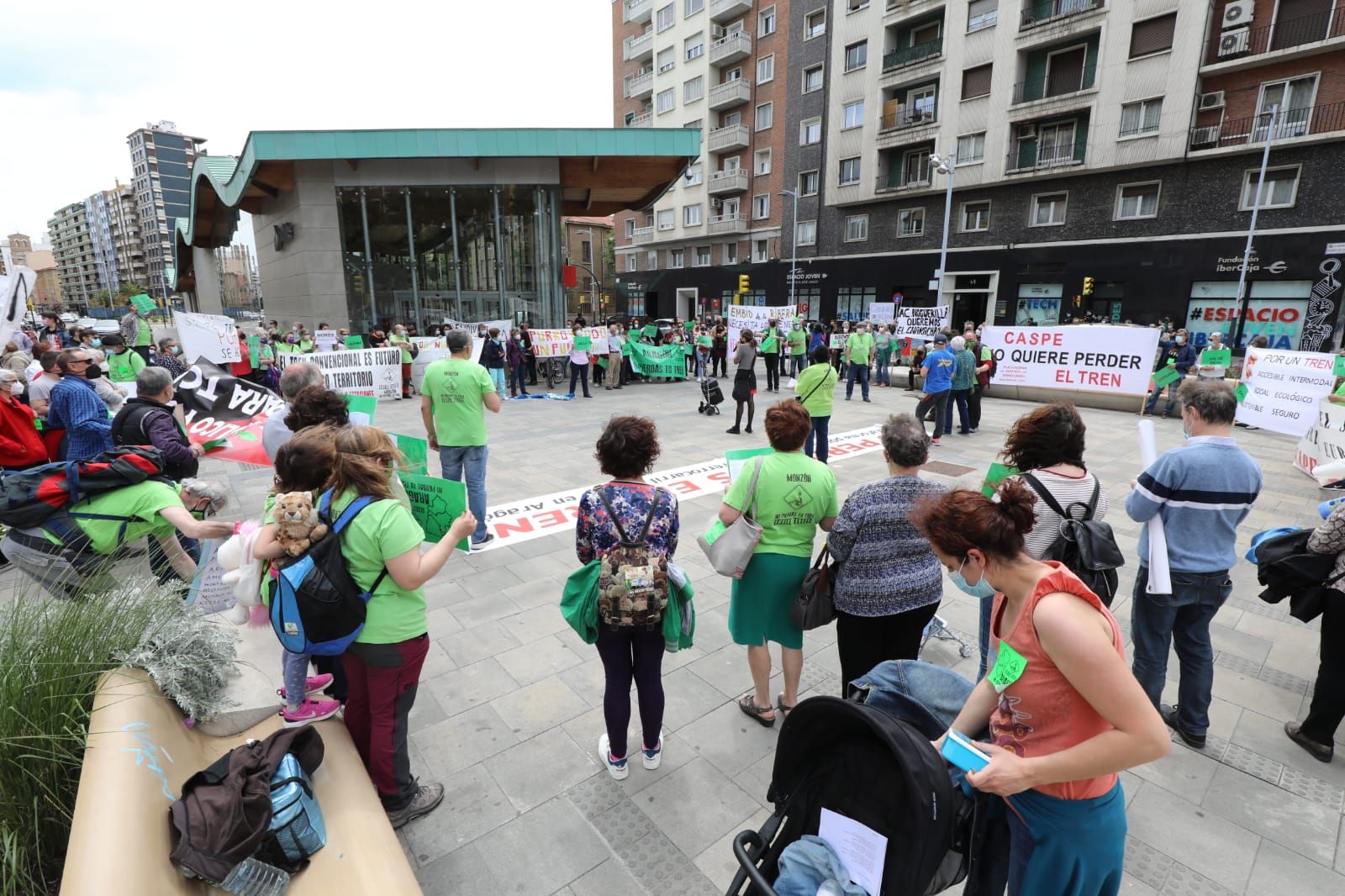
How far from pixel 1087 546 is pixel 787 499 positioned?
1.34m

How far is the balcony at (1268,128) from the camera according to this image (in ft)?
71.8

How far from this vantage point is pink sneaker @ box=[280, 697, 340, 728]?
3.00 metres

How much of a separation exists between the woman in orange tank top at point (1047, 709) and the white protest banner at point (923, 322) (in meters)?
19.7

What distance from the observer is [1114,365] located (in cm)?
1293

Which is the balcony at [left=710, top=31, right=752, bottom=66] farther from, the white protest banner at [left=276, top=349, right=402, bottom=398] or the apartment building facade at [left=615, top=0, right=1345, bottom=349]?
the white protest banner at [left=276, top=349, right=402, bottom=398]

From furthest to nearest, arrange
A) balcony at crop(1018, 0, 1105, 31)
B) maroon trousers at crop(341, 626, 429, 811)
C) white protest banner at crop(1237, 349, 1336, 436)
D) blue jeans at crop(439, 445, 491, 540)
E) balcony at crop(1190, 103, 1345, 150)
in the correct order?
1. balcony at crop(1018, 0, 1105, 31)
2. balcony at crop(1190, 103, 1345, 150)
3. white protest banner at crop(1237, 349, 1336, 436)
4. blue jeans at crop(439, 445, 491, 540)
5. maroon trousers at crop(341, 626, 429, 811)

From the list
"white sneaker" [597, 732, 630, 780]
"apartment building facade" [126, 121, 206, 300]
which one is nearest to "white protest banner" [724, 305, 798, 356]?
"white sneaker" [597, 732, 630, 780]

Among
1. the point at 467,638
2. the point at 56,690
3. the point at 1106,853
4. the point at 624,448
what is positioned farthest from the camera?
the point at 467,638

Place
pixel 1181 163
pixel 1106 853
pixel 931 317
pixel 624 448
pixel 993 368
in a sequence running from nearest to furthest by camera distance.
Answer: pixel 1106 853 → pixel 624 448 → pixel 993 368 → pixel 931 317 → pixel 1181 163

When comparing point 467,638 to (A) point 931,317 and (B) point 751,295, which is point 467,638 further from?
(B) point 751,295

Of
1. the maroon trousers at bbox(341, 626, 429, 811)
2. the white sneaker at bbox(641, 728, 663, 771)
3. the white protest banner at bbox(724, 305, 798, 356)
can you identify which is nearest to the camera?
the maroon trousers at bbox(341, 626, 429, 811)

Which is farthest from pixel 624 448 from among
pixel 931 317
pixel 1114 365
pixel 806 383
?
pixel 931 317

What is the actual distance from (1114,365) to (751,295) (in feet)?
105

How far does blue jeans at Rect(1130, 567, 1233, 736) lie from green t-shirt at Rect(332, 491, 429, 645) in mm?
3626
